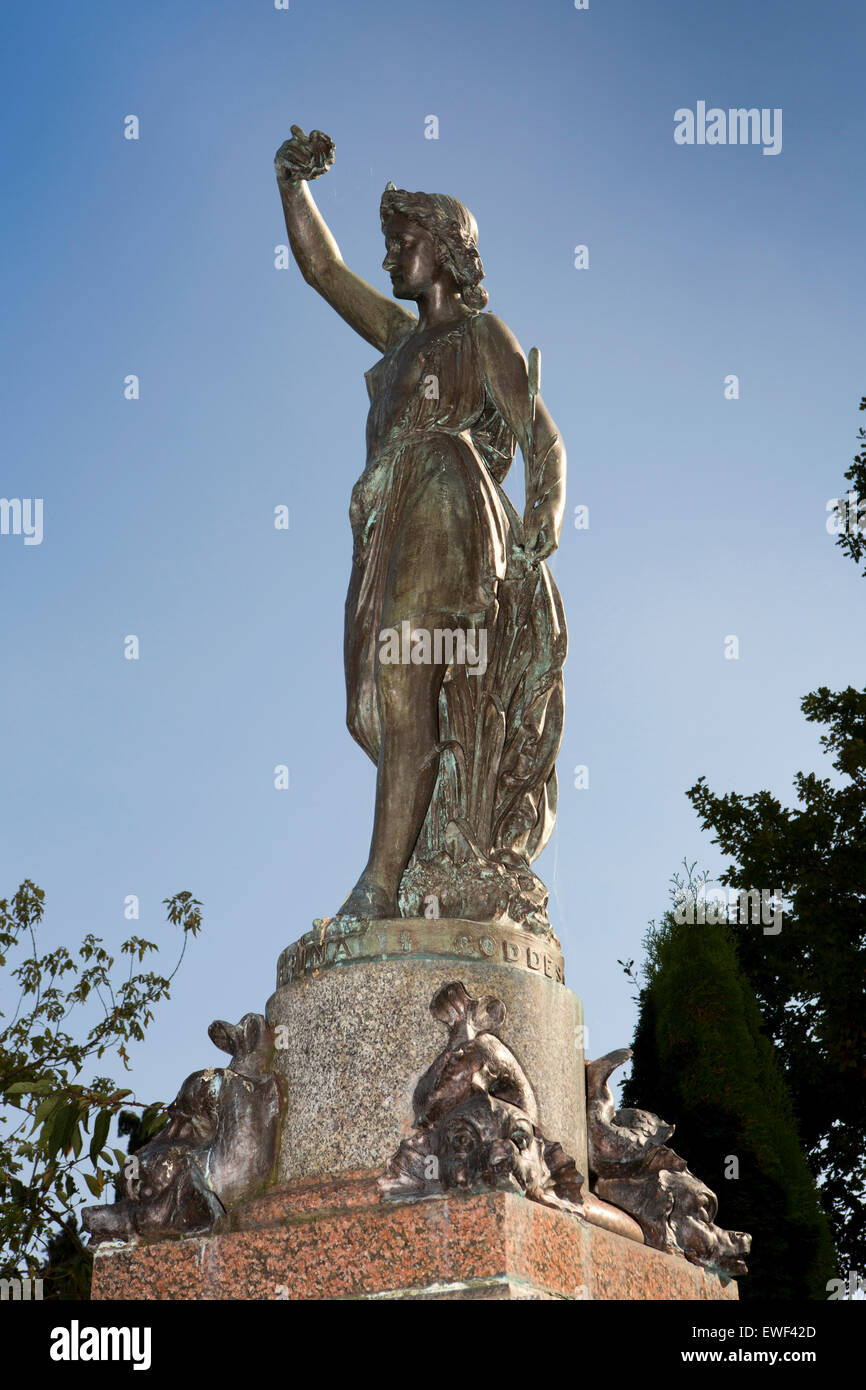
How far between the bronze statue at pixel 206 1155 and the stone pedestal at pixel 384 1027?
0.25ft

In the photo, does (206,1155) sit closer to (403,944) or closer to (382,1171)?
(382,1171)

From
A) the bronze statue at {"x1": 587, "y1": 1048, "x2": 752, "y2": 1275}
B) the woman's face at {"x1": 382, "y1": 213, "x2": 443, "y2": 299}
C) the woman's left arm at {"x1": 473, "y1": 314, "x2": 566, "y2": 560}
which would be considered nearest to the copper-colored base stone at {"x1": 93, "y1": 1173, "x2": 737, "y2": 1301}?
the bronze statue at {"x1": 587, "y1": 1048, "x2": 752, "y2": 1275}

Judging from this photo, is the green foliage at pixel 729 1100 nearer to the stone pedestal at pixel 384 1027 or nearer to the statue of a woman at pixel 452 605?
the statue of a woman at pixel 452 605

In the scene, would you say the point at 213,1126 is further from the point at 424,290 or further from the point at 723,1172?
the point at 723,1172

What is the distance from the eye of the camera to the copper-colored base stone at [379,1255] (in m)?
4.45

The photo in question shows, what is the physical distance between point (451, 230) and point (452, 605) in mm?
1919

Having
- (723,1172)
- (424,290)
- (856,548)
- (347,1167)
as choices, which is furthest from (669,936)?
(347,1167)

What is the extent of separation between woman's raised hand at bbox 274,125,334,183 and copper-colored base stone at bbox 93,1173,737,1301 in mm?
4600

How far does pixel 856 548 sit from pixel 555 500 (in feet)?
43.6

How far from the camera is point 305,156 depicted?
287 inches

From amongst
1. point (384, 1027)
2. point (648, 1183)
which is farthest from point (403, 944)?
point (648, 1183)

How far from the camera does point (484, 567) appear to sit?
625 cm

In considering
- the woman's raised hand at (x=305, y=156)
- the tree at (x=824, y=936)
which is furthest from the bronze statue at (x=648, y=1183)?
the tree at (x=824, y=936)
